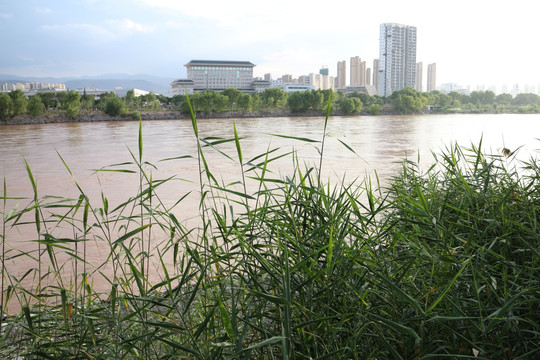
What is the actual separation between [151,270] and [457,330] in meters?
3.01

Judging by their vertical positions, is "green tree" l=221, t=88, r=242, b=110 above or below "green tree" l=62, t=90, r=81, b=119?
above

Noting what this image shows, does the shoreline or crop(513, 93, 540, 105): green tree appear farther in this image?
crop(513, 93, 540, 105): green tree

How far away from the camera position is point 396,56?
91438mm

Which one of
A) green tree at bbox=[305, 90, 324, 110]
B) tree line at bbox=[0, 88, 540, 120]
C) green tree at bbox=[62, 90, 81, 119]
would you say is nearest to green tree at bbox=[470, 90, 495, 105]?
tree line at bbox=[0, 88, 540, 120]

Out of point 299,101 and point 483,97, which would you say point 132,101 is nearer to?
point 299,101

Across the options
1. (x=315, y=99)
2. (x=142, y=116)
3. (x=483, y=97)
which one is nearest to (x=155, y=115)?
(x=142, y=116)

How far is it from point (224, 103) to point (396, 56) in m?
56.4

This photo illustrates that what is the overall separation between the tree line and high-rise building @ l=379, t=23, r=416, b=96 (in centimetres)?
2587

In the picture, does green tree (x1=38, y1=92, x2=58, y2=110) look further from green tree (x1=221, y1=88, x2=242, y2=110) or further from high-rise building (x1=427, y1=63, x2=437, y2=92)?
high-rise building (x1=427, y1=63, x2=437, y2=92)

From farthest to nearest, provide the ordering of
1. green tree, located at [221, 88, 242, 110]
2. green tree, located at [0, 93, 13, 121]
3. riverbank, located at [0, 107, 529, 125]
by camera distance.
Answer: green tree, located at [221, 88, 242, 110], riverbank, located at [0, 107, 529, 125], green tree, located at [0, 93, 13, 121]

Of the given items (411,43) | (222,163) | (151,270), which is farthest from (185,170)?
(411,43)

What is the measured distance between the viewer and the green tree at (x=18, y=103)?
36.1 m

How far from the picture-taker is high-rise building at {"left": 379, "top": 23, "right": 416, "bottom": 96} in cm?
8931

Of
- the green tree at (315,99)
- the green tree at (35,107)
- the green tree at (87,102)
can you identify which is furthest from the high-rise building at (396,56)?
the green tree at (35,107)
